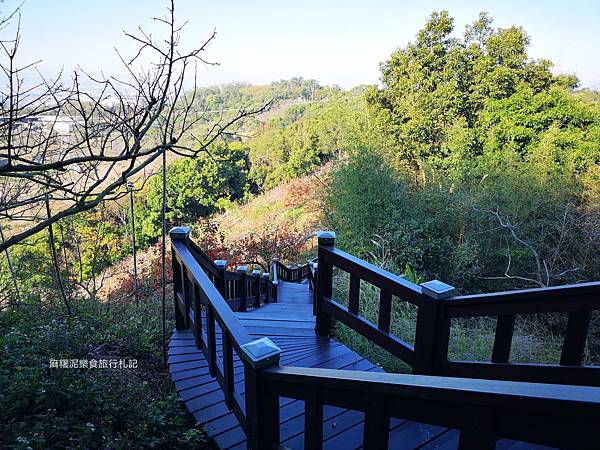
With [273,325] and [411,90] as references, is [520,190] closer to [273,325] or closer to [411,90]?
[411,90]

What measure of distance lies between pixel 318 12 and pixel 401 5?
3.75m

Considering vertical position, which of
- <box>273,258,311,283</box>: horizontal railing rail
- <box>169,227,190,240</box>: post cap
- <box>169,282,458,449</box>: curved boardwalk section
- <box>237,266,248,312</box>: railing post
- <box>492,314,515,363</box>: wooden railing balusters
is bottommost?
<box>273,258,311,283</box>: horizontal railing rail

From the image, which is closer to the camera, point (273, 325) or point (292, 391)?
point (292, 391)

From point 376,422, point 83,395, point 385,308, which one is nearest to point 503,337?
point 385,308

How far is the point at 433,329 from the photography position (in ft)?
7.51

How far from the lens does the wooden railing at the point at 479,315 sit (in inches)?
73.8

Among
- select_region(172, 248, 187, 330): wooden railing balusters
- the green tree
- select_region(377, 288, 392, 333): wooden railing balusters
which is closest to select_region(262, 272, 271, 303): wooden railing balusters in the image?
select_region(172, 248, 187, 330): wooden railing balusters

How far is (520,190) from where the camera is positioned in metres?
10.7

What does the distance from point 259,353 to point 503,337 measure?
137cm

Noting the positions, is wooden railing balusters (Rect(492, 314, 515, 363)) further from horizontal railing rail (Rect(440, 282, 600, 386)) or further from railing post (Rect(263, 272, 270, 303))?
railing post (Rect(263, 272, 270, 303))

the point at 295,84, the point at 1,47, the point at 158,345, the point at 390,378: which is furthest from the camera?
the point at 295,84

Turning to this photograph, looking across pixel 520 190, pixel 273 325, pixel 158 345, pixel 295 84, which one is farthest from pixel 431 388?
pixel 295 84

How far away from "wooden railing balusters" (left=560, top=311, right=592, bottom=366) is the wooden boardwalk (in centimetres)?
48

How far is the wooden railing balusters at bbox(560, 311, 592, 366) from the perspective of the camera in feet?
6.13
